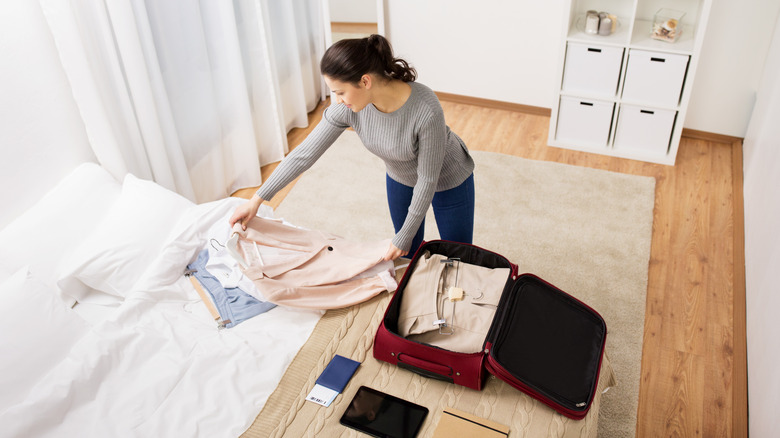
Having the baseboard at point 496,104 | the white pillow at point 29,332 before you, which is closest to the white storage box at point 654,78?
the baseboard at point 496,104

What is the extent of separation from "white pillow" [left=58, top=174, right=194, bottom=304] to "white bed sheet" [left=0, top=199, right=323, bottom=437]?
0.47ft

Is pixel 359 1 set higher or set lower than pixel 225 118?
higher

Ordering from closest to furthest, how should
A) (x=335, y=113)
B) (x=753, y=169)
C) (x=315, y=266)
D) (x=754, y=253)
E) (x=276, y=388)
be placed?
(x=276, y=388) < (x=335, y=113) < (x=315, y=266) < (x=754, y=253) < (x=753, y=169)

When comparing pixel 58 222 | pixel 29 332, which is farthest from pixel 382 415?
pixel 58 222

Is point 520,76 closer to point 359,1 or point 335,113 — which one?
point 359,1

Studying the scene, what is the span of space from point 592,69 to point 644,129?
0.47 m

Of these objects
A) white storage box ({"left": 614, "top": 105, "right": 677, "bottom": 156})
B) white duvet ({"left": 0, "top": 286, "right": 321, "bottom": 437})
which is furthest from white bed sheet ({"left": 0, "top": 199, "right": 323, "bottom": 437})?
white storage box ({"left": 614, "top": 105, "right": 677, "bottom": 156})

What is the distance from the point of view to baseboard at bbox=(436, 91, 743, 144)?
3.71m

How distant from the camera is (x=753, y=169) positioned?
309 centimetres

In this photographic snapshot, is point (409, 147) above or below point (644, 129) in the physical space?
above

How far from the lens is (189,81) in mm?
3002

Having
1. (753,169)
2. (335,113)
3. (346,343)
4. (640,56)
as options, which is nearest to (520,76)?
(640,56)

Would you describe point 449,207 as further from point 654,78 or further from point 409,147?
point 654,78

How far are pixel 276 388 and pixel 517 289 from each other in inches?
30.9
